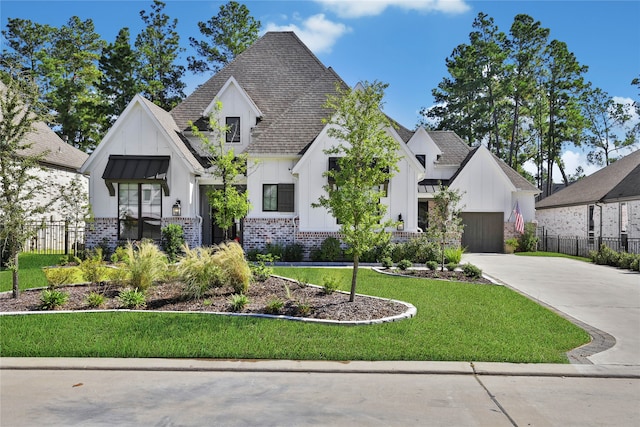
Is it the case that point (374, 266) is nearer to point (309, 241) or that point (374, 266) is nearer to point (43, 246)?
point (309, 241)

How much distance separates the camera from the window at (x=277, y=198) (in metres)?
19.6

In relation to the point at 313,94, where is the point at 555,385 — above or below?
below

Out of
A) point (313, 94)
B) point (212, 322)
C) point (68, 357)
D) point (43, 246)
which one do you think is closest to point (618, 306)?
point (212, 322)

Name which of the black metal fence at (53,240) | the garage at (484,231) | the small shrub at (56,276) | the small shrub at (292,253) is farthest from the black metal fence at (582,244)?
the black metal fence at (53,240)

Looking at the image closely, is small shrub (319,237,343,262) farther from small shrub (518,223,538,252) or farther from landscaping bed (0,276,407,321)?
small shrub (518,223,538,252)

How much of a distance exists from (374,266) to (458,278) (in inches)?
156

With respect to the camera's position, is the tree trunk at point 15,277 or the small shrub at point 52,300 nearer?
the small shrub at point 52,300

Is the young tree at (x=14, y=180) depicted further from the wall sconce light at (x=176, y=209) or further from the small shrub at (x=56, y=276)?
the wall sconce light at (x=176, y=209)

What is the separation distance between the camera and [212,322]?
764cm

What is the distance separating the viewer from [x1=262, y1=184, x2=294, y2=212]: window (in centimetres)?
1958

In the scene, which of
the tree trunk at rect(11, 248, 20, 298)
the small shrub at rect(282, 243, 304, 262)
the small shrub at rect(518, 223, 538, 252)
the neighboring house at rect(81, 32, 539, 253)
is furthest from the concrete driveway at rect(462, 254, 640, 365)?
the tree trunk at rect(11, 248, 20, 298)

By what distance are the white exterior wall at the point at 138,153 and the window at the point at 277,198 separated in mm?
3238

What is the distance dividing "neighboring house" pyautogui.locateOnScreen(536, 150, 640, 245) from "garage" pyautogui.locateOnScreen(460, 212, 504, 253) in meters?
5.04

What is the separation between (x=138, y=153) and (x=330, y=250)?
9.20 metres
